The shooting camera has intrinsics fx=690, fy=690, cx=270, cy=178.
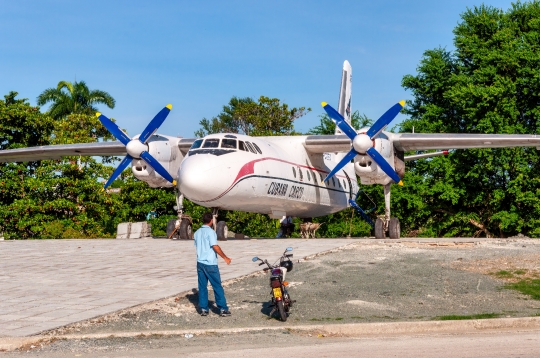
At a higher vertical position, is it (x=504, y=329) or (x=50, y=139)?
(x=50, y=139)

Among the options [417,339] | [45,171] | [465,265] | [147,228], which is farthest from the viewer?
[45,171]

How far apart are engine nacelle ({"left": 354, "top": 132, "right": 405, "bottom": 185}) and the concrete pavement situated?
5090 mm

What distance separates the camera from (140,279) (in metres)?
12.7

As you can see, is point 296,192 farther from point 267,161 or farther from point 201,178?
point 201,178

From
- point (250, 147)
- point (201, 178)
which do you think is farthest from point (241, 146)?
point (201, 178)

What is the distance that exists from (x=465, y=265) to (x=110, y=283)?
7.11 metres

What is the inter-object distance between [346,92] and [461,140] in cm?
1022

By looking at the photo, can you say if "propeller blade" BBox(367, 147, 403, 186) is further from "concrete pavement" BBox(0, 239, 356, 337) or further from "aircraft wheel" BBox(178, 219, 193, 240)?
"aircraft wheel" BBox(178, 219, 193, 240)

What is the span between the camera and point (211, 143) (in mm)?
20297

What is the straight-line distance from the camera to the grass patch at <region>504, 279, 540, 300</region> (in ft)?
38.2

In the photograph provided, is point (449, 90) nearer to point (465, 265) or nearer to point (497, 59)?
point (497, 59)

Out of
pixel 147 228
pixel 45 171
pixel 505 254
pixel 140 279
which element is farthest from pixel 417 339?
pixel 45 171

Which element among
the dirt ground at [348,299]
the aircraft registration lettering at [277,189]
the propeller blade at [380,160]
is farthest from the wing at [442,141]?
the dirt ground at [348,299]

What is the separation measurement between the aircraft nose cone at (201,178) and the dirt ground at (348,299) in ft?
14.6
